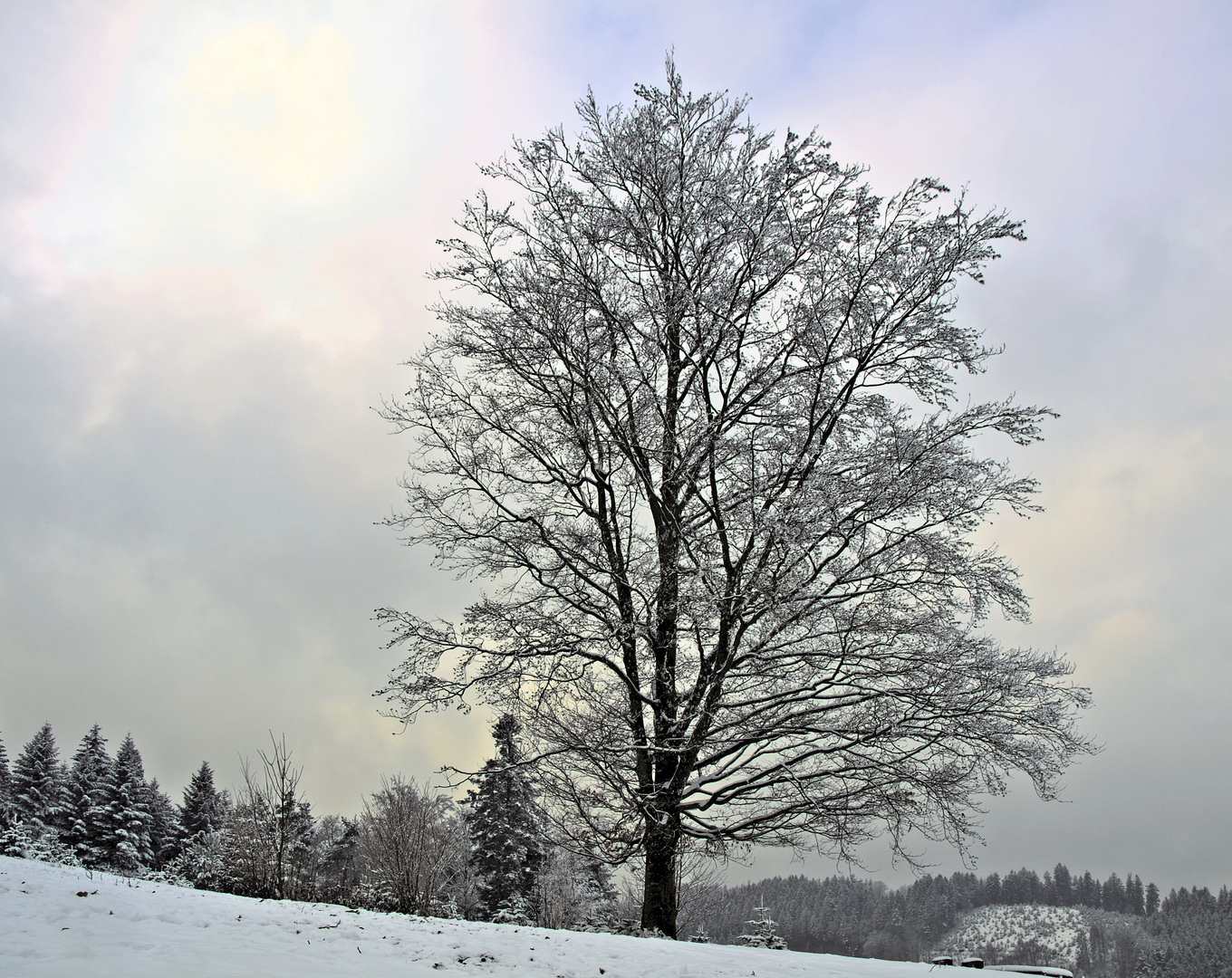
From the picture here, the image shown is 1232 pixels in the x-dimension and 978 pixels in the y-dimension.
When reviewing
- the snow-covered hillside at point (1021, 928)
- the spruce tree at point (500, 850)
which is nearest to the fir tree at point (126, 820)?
the spruce tree at point (500, 850)

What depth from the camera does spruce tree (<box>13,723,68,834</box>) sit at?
113ft

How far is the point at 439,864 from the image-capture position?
14.7 m

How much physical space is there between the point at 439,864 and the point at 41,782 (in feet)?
118

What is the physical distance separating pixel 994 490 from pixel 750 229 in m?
4.29

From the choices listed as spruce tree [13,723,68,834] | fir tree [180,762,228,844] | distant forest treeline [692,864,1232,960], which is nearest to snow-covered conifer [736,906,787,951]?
distant forest treeline [692,864,1232,960]

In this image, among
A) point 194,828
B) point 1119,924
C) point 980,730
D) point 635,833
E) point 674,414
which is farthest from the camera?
point 1119,924

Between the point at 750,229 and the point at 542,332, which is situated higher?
the point at 750,229

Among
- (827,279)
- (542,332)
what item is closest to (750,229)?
(827,279)

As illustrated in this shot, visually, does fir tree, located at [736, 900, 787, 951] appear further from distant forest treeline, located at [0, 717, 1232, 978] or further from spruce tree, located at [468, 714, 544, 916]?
spruce tree, located at [468, 714, 544, 916]

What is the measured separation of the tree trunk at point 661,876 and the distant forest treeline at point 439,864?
53 cm

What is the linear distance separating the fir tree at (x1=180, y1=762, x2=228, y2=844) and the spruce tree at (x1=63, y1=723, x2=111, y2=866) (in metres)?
5.30

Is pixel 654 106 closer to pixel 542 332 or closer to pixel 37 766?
pixel 542 332

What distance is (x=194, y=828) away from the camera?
126 feet

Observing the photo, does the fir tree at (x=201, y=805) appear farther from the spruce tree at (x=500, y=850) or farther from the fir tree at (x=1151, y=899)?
the fir tree at (x=1151, y=899)
